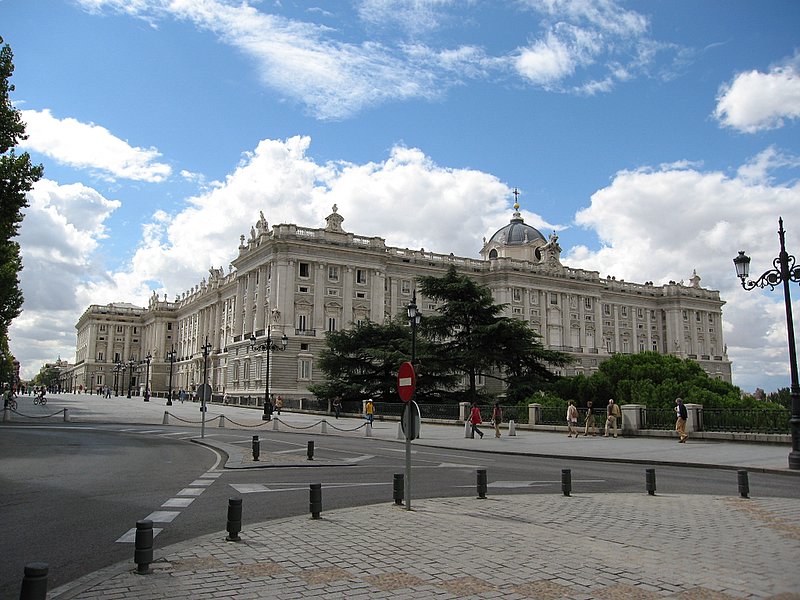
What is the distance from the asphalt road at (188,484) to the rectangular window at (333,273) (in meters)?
57.1

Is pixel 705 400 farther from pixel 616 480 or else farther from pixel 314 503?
pixel 314 503

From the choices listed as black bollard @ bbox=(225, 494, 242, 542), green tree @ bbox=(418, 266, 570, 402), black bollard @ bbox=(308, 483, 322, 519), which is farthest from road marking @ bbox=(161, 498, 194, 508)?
green tree @ bbox=(418, 266, 570, 402)

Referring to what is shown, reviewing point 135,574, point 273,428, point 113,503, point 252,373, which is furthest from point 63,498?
point 252,373

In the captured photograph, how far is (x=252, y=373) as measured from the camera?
7900 centimetres

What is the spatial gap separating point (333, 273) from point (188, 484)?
6952 centimetres

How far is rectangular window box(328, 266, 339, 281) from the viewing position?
271 ft

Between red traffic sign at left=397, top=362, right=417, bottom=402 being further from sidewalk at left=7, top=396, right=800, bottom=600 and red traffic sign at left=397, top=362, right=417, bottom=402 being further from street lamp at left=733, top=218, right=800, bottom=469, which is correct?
street lamp at left=733, top=218, right=800, bottom=469

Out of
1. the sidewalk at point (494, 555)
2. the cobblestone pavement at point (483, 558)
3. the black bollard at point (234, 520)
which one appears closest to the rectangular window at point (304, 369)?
the sidewalk at point (494, 555)

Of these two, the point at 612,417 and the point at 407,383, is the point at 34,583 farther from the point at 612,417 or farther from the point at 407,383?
the point at 612,417

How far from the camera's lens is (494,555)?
305 inches

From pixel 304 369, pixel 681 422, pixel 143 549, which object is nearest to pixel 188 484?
pixel 143 549

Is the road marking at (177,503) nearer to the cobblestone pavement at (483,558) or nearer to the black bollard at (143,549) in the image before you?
the cobblestone pavement at (483,558)

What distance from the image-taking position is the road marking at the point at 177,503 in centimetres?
1123

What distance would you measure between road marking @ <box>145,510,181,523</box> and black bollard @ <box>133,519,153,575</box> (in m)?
3.23
